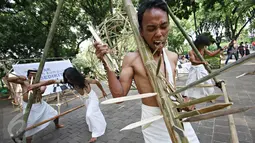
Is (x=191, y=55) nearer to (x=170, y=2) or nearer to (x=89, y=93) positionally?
(x=170, y=2)

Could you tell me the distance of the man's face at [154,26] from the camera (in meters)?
1.02

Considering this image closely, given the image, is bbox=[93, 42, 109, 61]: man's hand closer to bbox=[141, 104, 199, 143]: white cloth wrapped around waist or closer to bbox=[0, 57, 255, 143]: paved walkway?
bbox=[141, 104, 199, 143]: white cloth wrapped around waist

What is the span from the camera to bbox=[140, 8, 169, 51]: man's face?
3.35 ft

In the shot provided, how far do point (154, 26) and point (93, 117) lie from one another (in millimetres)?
2628

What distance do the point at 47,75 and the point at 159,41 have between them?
471 centimetres

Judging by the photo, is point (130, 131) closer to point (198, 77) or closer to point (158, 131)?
point (158, 131)

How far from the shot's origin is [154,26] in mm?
1024

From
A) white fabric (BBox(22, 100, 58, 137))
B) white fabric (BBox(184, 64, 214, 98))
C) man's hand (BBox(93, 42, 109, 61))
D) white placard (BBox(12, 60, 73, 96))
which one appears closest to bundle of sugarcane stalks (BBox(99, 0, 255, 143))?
man's hand (BBox(93, 42, 109, 61))

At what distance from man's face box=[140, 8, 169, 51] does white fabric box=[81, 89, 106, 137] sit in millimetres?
2519

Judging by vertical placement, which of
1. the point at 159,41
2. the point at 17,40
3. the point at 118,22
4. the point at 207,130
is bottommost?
the point at 207,130

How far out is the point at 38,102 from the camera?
10.6 feet

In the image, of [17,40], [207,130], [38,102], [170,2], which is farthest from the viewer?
[17,40]

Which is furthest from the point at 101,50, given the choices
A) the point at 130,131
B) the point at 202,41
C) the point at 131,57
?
the point at 202,41

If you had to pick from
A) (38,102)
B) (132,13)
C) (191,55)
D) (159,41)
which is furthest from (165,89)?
(191,55)
